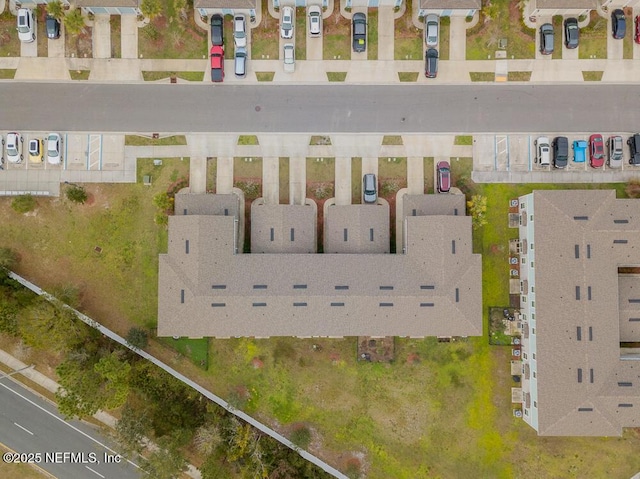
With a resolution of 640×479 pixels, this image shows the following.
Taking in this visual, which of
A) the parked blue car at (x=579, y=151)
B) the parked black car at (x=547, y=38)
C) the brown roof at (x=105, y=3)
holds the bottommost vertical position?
the parked blue car at (x=579, y=151)

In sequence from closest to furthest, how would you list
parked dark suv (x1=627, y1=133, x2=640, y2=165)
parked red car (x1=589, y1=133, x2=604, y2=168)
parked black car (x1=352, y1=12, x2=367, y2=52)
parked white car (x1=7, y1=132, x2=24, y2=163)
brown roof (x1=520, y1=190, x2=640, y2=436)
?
1. brown roof (x1=520, y1=190, x2=640, y2=436)
2. parked white car (x1=7, y1=132, x2=24, y2=163)
3. parked dark suv (x1=627, y1=133, x2=640, y2=165)
4. parked red car (x1=589, y1=133, x2=604, y2=168)
5. parked black car (x1=352, y1=12, x2=367, y2=52)

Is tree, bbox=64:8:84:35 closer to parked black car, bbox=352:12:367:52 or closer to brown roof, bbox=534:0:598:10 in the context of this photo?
parked black car, bbox=352:12:367:52

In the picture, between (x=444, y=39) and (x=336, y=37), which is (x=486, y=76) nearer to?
(x=444, y=39)

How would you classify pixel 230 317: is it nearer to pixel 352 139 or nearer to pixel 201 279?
pixel 201 279

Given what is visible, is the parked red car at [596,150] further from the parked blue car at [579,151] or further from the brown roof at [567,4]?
the brown roof at [567,4]

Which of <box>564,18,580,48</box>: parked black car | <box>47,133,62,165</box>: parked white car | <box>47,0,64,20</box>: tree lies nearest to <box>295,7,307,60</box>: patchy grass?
<box>47,0,64,20</box>: tree

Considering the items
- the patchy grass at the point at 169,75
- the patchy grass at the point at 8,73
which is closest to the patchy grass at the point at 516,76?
the patchy grass at the point at 169,75

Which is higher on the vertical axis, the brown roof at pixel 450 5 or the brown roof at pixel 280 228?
the brown roof at pixel 450 5

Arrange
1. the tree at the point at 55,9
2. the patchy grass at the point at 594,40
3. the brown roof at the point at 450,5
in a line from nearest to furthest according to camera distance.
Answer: the tree at the point at 55,9, the brown roof at the point at 450,5, the patchy grass at the point at 594,40
